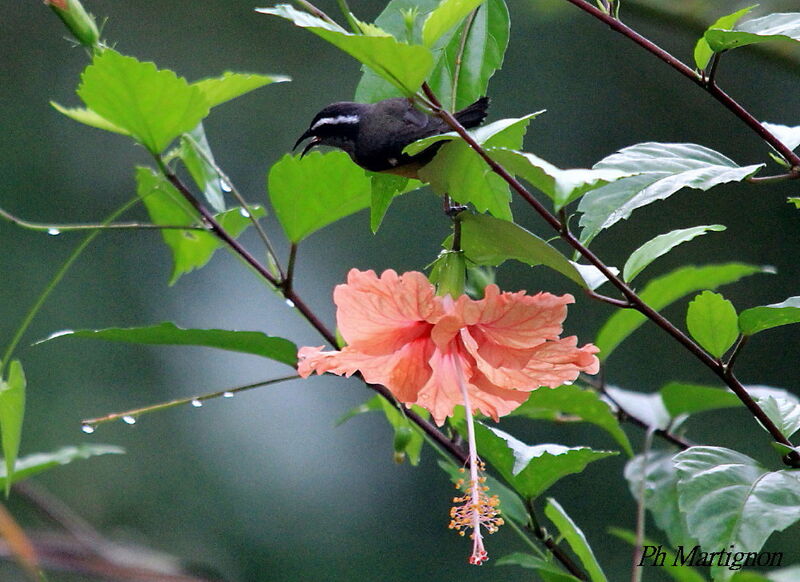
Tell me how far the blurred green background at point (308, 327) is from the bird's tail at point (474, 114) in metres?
1.35

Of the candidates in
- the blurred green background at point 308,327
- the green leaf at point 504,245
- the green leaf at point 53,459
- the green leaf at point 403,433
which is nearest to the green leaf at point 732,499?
the green leaf at point 504,245

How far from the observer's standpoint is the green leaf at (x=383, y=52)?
0.42m

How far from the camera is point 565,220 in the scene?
0.46 m

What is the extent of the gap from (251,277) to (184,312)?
201 millimetres

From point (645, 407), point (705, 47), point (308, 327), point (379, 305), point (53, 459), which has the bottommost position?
point (308, 327)

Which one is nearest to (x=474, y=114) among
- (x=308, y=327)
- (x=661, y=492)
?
(x=661, y=492)

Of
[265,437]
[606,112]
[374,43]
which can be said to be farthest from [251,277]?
[374,43]

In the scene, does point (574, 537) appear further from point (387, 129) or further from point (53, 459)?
point (53, 459)

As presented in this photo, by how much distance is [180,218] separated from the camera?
0.79 m

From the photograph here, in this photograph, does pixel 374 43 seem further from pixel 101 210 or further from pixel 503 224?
pixel 101 210

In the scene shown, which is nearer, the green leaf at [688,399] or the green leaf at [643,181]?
the green leaf at [643,181]

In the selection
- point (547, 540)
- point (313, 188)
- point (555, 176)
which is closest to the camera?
point (555, 176)

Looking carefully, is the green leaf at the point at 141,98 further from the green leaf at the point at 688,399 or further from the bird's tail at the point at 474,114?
the green leaf at the point at 688,399

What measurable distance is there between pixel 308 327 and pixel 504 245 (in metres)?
1.63
